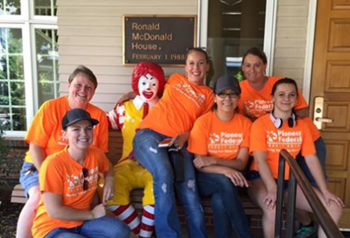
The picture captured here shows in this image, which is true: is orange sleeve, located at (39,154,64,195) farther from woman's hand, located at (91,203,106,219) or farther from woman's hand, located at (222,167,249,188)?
woman's hand, located at (222,167,249,188)

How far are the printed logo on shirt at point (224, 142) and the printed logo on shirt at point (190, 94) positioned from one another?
35 centimetres

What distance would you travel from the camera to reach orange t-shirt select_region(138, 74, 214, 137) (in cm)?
267

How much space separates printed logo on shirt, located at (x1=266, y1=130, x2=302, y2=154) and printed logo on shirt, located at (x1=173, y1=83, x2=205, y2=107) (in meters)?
0.60

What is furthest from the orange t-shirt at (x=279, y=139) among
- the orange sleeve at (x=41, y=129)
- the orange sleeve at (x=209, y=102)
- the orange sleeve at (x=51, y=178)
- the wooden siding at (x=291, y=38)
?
the orange sleeve at (x=41, y=129)

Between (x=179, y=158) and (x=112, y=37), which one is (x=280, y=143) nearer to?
(x=179, y=158)

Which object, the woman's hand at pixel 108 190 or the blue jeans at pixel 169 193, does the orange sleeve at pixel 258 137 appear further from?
the woman's hand at pixel 108 190

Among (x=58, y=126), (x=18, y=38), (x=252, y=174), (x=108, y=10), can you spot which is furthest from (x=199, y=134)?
(x=18, y=38)

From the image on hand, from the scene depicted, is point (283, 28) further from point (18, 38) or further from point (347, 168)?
point (18, 38)

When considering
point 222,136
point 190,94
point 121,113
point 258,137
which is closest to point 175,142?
point 222,136

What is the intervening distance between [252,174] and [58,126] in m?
1.46

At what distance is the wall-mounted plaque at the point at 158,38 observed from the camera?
3.24 meters

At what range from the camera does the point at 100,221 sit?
2.16 m

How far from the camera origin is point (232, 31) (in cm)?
329

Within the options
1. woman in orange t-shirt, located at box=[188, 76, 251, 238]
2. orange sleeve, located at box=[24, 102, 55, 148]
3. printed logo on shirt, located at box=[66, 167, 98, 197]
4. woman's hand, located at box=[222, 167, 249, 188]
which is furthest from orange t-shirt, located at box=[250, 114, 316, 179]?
orange sleeve, located at box=[24, 102, 55, 148]
